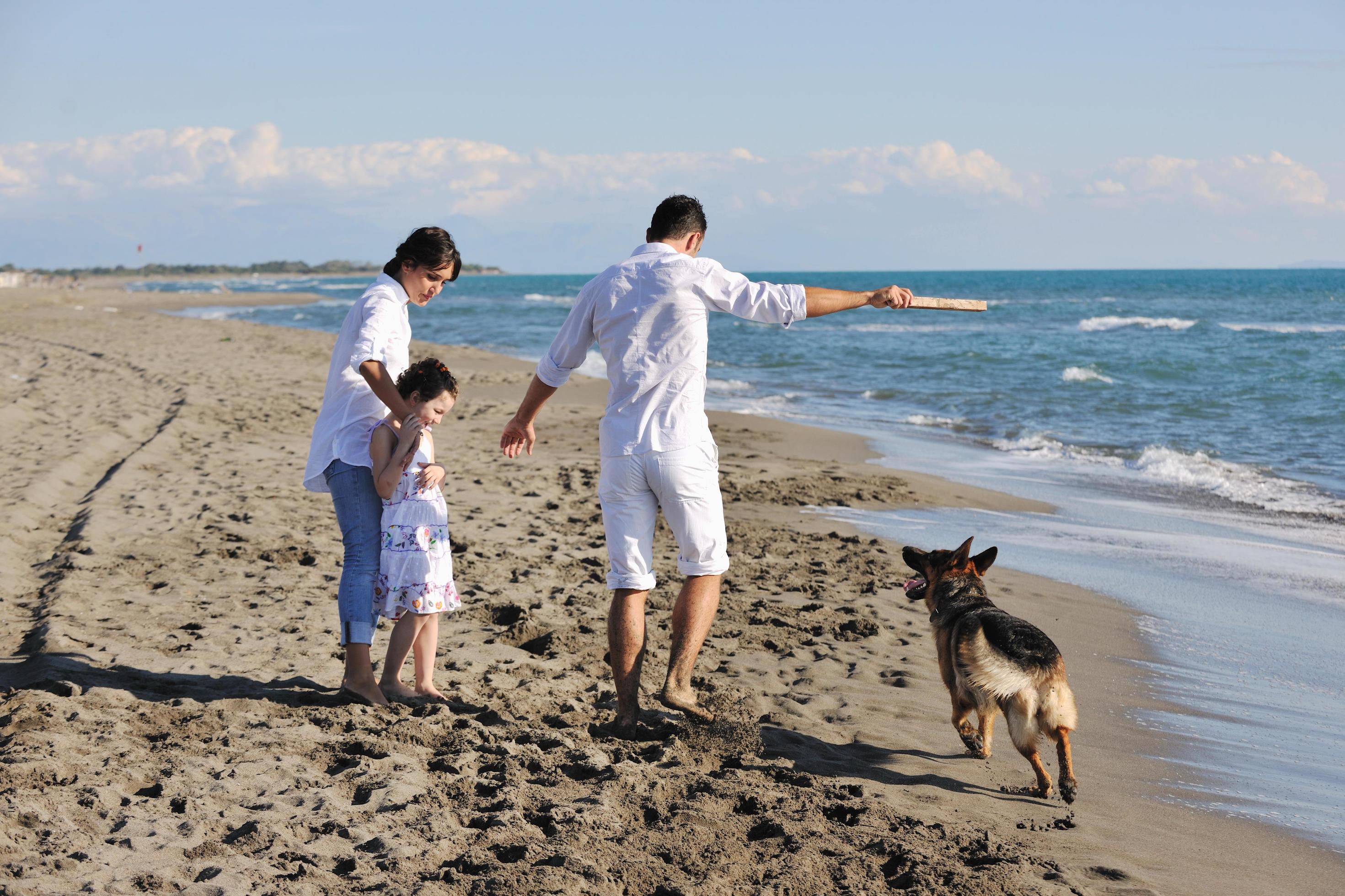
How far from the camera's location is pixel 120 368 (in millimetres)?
17094

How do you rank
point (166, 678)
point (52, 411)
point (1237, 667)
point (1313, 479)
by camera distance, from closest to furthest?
1. point (166, 678)
2. point (1237, 667)
3. point (1313, 479)
4. point (52, 411)

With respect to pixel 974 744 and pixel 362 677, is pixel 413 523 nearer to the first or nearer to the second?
pixel 362 677

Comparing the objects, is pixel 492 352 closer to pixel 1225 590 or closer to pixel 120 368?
pixel 120 368

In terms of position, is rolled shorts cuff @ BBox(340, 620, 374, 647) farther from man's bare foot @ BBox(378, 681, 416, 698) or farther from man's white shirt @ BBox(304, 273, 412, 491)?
man's white shirt @ BBox(304, 273, 412, 491)

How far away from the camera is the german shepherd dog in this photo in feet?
12.1

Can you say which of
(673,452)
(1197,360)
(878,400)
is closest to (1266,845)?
(673,452)

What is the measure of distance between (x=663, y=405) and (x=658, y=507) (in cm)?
44

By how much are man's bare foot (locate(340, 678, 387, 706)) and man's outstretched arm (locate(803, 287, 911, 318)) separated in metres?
2.36

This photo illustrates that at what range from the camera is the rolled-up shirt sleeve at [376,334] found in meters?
3.82

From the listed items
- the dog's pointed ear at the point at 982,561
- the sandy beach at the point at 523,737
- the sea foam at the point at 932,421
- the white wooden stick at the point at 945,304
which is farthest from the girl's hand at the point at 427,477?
the sea foam at the point at 932,421

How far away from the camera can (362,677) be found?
13.4 ft

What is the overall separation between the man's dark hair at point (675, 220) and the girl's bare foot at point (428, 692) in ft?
6.97

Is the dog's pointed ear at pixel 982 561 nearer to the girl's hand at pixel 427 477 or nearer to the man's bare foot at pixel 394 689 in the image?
the girl's hand at pixel 427 477

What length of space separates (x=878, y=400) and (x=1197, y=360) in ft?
33.8
